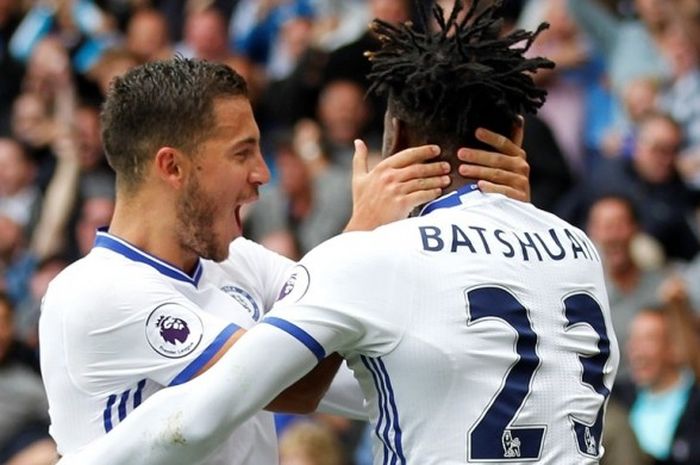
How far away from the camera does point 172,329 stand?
14.3ft

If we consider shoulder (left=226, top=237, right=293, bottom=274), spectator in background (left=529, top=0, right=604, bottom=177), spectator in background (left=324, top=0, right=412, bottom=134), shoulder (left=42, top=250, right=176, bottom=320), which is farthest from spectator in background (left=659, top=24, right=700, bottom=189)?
shoulder (left=42, top=250, right=176, bottom=320)

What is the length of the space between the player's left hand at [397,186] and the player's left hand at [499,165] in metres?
0.07

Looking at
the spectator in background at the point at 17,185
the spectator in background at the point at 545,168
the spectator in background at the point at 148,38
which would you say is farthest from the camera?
the spectator in background at the point at 148,38

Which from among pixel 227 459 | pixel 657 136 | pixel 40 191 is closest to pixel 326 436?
pixel 657 136

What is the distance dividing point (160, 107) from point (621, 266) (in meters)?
4.73

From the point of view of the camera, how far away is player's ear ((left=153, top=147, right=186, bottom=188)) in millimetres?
4531

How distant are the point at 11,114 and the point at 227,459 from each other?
9505 mm

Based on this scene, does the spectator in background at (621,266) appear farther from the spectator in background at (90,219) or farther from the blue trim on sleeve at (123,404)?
the blue trim on sleeve at (123,404)

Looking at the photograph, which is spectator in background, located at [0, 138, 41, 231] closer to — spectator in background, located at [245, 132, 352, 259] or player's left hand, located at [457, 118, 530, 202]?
spectator in background, located at [245, 132, 352, 259]

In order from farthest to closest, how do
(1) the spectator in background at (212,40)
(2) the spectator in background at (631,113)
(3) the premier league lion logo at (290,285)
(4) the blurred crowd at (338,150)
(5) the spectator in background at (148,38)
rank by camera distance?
(5) the spectator in background at (148,38)
(1) the spectator in background at (212,40)
(2) the spectator in background at (631,113)
(4) the blurred crowd at (338,150)
(3) the premier league lion logo at (290,285)

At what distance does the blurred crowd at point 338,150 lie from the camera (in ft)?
27.2

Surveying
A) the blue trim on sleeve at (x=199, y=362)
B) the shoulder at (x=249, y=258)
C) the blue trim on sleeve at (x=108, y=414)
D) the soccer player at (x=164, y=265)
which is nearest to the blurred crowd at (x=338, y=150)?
the shoulder at (x=249, y=258)

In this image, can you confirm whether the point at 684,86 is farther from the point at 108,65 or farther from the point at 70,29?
the point at 70,29

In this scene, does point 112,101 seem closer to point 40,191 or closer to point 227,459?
point 227,459
